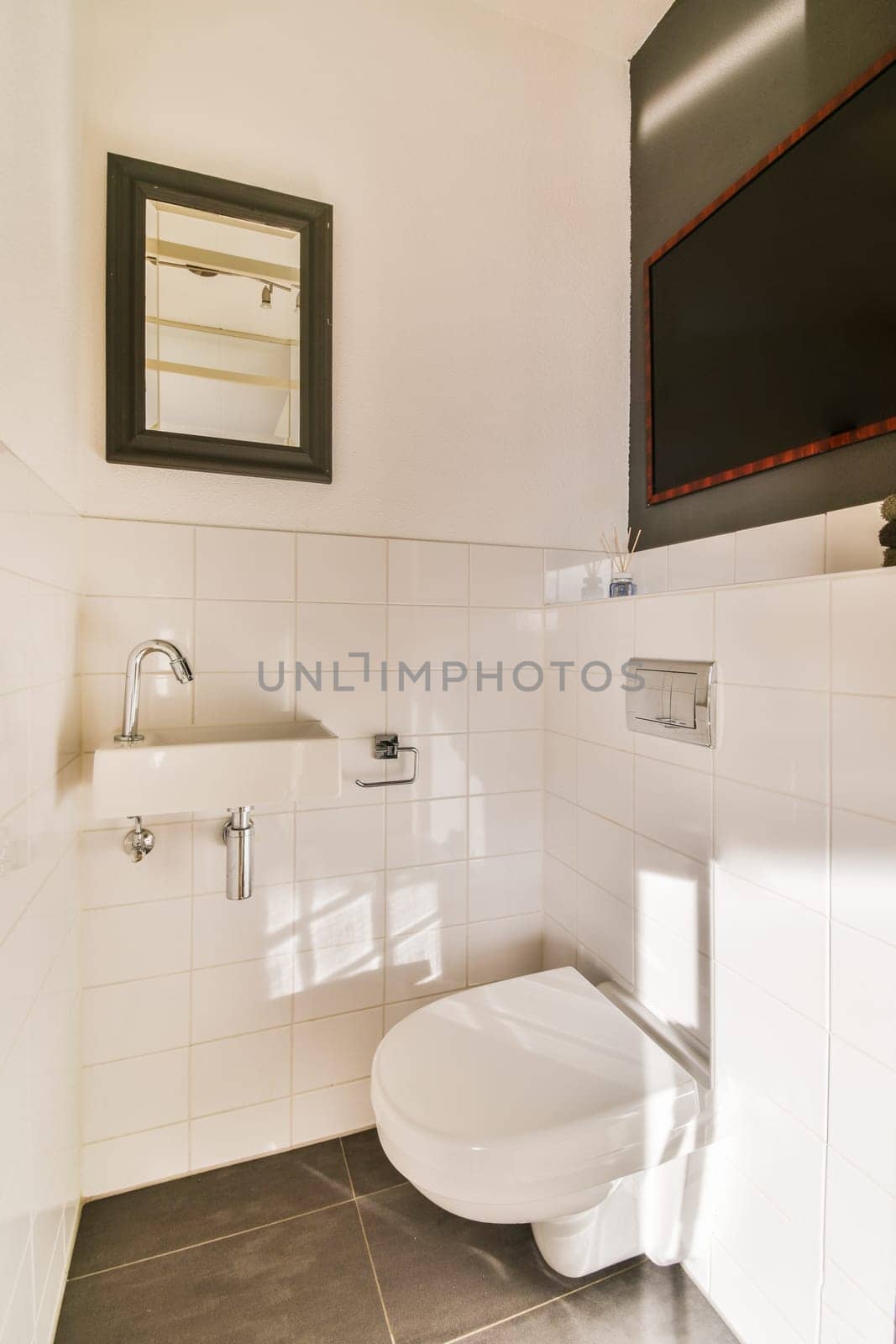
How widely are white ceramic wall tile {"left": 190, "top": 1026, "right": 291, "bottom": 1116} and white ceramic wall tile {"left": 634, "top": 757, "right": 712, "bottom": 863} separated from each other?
97 cm

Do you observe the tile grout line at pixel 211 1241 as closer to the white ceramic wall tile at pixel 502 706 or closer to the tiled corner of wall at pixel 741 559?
the white ceramic wall tile at pixel 502 706

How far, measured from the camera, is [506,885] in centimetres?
165

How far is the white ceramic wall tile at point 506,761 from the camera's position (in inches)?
63.6

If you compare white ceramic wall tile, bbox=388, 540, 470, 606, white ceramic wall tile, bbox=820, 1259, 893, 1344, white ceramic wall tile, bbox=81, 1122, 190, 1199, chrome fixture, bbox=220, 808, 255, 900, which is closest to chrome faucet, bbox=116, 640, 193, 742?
chrome fixture, bbox=220, 808, 255, 900

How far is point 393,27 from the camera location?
4.95 ft

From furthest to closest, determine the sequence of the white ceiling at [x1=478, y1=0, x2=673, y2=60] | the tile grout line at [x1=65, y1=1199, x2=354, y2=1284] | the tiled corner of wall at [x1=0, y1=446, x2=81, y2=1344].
A: the white ceiling at [x1=478, y1=0, x2=673, y2=60] → the tile grout line at [x1=65, y1=1199, x2=354, y2=1284] → the tiled corner of wall at [x1=0, y1=446, x2=81, y2=1344]

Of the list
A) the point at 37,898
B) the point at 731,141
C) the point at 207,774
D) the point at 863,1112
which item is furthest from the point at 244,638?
the point at 731,141

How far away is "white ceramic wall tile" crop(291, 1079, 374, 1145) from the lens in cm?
146

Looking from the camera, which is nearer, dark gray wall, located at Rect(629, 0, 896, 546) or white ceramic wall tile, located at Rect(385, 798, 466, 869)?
dark gray wall, located at Rect(629, 0, 896, 546)

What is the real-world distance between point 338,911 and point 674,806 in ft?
2.68

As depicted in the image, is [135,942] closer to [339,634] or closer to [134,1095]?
[134,1095]

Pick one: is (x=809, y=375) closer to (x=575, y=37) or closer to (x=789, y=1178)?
(x=575, y=37)

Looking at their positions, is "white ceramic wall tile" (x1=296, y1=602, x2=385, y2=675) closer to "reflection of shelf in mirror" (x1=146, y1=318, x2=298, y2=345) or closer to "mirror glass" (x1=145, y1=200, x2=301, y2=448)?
"mirror glass" (x1=145, y1=200, x2=301, y2=448)

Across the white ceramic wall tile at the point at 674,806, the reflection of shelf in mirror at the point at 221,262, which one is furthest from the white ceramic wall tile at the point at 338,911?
the reflection of shelf in mirror at the point at 221,262
